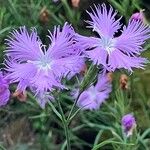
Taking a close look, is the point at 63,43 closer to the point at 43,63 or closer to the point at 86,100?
the point at 43,63

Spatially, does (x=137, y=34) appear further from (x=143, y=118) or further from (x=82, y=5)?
(x=82, y=5)

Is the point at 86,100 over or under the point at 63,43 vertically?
under

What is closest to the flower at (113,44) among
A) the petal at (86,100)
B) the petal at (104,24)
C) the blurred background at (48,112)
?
the petal at (104,24)

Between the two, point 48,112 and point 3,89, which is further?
point 48,112

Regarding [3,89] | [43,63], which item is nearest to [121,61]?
[43,63]

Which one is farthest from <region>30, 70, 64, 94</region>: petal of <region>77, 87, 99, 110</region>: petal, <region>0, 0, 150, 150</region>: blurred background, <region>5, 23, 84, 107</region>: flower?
<region>0, 0, 150, 150</region>: blurred background

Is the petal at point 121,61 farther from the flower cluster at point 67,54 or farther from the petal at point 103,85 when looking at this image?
the petal at point 103,85
